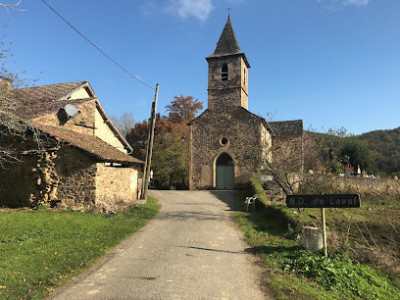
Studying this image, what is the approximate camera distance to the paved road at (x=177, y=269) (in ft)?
15.3

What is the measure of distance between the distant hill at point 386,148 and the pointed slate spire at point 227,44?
2601 centimetres

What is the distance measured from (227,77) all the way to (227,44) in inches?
140

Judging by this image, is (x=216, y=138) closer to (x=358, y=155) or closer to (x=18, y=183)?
(x=18, y=183)

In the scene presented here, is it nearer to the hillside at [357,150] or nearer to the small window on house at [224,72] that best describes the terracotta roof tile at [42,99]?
the small window on house at [224,72]

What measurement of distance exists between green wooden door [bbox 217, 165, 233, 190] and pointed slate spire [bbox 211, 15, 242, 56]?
33.6 ft

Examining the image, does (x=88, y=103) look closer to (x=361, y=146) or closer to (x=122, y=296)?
(x=122, y=296)

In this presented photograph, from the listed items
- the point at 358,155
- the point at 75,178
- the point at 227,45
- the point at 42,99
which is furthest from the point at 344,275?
the point at 358,155

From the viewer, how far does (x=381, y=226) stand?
9.66 metres

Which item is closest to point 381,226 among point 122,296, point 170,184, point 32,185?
point 122,296

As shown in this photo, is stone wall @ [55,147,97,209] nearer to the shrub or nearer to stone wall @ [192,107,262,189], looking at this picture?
the shrub

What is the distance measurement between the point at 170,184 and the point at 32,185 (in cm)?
1796

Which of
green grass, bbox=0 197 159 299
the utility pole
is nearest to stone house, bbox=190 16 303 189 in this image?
the utility pole

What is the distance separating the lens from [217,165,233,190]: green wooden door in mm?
22234

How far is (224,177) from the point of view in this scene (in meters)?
22.5
